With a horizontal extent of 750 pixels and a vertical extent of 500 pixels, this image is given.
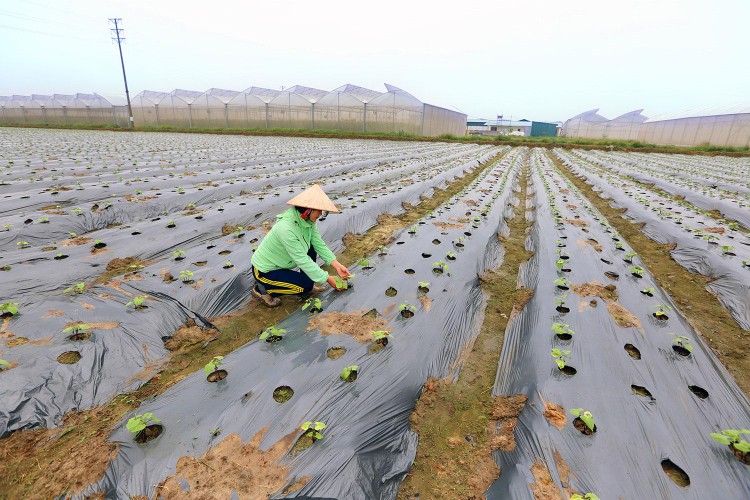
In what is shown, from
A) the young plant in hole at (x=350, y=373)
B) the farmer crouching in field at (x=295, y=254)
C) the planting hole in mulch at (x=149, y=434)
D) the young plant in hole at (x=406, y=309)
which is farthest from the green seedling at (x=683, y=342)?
the planting hole in mulch at (x=149, y=434)

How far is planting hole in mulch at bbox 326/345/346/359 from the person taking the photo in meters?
2.86

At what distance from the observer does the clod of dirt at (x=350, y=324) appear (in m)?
3.17

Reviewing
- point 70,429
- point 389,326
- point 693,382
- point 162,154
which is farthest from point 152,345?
point 162,154

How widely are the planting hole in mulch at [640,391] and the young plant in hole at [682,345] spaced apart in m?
0.79

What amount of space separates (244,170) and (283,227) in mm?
10014

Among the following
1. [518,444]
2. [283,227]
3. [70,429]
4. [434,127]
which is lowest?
[70,429]

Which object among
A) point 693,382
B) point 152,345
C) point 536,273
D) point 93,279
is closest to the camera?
point 693,382

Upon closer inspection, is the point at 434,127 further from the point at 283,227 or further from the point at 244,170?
the point at 283,227

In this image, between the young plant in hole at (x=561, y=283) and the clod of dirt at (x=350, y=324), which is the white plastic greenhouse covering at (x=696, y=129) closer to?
the young plant in hole at (x=561, y=283)

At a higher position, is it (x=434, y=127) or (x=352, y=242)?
(x=434, y=127)

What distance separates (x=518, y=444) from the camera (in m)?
2.18

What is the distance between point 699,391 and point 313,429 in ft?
9.21

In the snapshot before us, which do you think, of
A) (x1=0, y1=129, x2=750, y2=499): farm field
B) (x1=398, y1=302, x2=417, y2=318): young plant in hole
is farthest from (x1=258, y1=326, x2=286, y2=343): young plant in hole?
(x1=398, y1=302, x2=417, y2=318): young plant in hole

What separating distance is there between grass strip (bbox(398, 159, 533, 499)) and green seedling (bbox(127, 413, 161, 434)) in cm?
161
